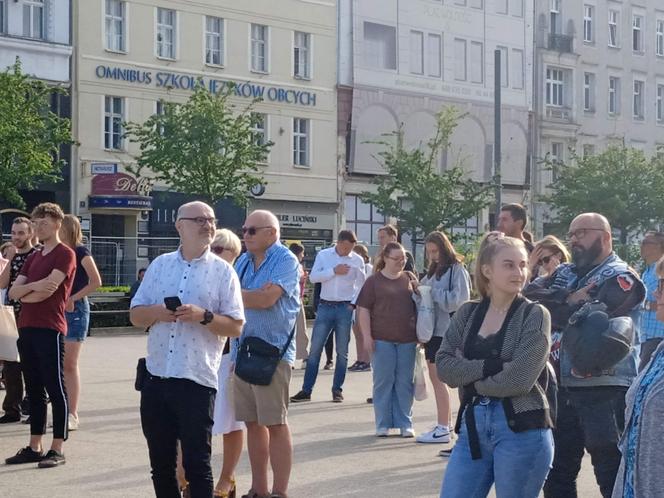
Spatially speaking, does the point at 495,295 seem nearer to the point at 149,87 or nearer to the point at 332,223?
the point at 149,87

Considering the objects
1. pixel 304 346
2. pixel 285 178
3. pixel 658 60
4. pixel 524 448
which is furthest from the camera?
pixel 658 60

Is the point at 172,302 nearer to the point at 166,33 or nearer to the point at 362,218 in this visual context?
the point at 166,33

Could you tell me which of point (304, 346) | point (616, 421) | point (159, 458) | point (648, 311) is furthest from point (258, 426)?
point (304, 346)

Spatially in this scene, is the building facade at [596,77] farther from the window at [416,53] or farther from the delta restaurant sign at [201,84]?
the delta restaurant sign at [201,84]

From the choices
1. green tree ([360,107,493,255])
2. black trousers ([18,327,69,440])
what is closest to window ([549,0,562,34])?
green tree ([360,107,493,255])

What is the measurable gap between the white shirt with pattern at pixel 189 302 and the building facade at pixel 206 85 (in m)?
29.7

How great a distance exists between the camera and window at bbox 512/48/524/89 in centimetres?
5544

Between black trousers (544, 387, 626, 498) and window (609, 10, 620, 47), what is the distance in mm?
54026

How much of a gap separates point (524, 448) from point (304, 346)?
11679 millimetres

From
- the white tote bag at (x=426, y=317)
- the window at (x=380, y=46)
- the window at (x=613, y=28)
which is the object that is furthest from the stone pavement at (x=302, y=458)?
the window at (x=613, y=28)

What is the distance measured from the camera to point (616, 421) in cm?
736

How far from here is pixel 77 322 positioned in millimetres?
12016

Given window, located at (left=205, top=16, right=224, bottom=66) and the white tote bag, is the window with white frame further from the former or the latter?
the white tote bag

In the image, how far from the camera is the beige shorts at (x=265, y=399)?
337 inches
